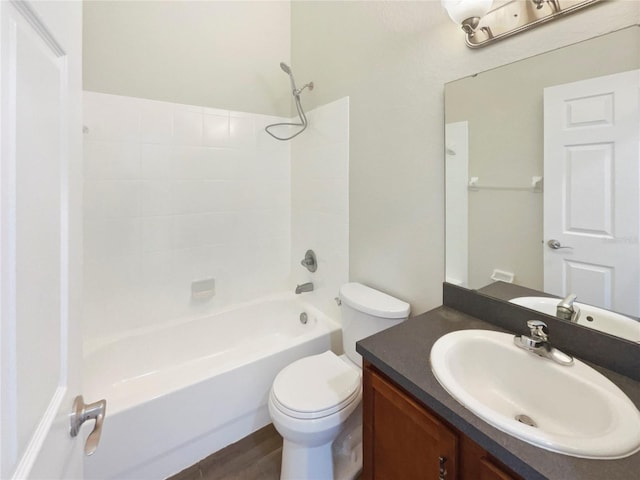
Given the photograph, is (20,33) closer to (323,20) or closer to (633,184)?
(633,184)

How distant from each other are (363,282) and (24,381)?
1559 millimetres

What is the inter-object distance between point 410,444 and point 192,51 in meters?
2.35

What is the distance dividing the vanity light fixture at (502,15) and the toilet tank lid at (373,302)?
3.72 ft

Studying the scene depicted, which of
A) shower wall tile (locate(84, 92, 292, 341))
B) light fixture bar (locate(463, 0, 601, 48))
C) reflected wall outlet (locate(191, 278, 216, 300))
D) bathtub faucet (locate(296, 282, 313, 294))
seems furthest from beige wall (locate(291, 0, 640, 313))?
reflected wall outlet (locate(191, 278, 216, 300))

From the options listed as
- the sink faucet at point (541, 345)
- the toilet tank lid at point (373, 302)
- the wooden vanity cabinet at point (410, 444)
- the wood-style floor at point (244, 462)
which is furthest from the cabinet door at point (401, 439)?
the wood-style floor at point (244, 462)

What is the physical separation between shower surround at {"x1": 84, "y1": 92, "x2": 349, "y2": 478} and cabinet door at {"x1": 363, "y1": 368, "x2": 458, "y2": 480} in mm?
829

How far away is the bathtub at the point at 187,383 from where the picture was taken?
1334 mm

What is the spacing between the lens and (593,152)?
36.3 inches

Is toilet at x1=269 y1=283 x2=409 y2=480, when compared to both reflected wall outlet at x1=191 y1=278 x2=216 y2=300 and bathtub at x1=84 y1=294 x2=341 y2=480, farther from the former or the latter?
reflected wall outlet at x1=191 y1=278 x2=216 y2=300

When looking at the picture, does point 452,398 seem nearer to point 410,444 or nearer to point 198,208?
point 410,444

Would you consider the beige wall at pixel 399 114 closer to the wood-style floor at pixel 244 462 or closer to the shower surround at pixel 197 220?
the shower surround at pixel 197 220

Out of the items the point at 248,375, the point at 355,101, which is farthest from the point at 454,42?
the point at 248,375

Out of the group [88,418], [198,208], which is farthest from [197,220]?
[88,418]

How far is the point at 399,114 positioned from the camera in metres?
1.52
